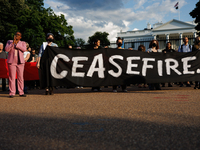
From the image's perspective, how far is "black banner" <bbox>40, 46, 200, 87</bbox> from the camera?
812 centimetres

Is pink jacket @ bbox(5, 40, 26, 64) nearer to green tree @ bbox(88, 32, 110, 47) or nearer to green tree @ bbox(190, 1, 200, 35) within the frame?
green tree @ bbox(190, 1, 200, 35)

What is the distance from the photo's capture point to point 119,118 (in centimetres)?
402

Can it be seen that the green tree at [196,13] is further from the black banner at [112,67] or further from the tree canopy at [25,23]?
the black banner at [112,67]

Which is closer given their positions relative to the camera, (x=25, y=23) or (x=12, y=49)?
(x=12, y=49)

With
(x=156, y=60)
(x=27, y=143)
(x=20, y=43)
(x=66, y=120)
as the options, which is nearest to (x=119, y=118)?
(x=66, y=120)

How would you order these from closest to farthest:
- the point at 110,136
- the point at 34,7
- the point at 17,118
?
the point at 110,136, the point at 17,118, the point at 34,7

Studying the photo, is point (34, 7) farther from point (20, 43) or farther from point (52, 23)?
point (20, 43)

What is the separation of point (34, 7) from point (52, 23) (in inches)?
373

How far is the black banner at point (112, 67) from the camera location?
26.7ft

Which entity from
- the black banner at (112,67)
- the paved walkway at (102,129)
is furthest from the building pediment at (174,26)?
the paved walkway at (102,129)

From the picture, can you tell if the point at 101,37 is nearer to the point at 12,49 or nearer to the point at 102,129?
the point at 12,49

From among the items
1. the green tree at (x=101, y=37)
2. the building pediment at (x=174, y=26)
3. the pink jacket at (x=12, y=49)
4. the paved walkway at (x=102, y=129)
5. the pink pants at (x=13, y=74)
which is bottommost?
the paved walkway at (x=102, y=129)

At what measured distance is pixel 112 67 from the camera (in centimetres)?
857

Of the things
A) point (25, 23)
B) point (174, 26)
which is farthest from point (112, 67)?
point (174, 26)
